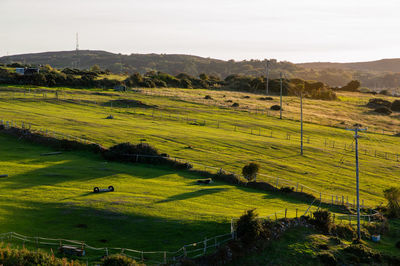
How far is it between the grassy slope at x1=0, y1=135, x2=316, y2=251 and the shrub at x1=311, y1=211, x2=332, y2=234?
325 centimetres

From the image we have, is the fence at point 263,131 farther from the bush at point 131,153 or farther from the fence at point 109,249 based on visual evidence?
the fence at point 109,249

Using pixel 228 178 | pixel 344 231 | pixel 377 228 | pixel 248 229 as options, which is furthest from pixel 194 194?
pixel 377 228

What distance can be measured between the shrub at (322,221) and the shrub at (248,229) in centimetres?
881

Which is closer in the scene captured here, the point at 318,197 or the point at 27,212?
the point at 27,212

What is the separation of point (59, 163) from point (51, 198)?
14855mm

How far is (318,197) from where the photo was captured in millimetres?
54219

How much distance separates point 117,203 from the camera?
4219cm

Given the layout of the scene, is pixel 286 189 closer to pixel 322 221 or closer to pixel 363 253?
pixel 322 221

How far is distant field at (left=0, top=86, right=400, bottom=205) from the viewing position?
67.2 meters

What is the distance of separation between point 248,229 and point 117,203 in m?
13.3

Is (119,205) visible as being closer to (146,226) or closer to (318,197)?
(146,226)

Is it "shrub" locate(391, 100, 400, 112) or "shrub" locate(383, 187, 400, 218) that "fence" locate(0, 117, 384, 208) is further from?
"shrub" locate(391, 100, 400, 112)

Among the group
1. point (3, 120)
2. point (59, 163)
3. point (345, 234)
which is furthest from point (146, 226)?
point (3, 120)

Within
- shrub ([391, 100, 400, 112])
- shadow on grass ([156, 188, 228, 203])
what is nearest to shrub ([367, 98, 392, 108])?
shrub ([391, 100, 400, 112])
